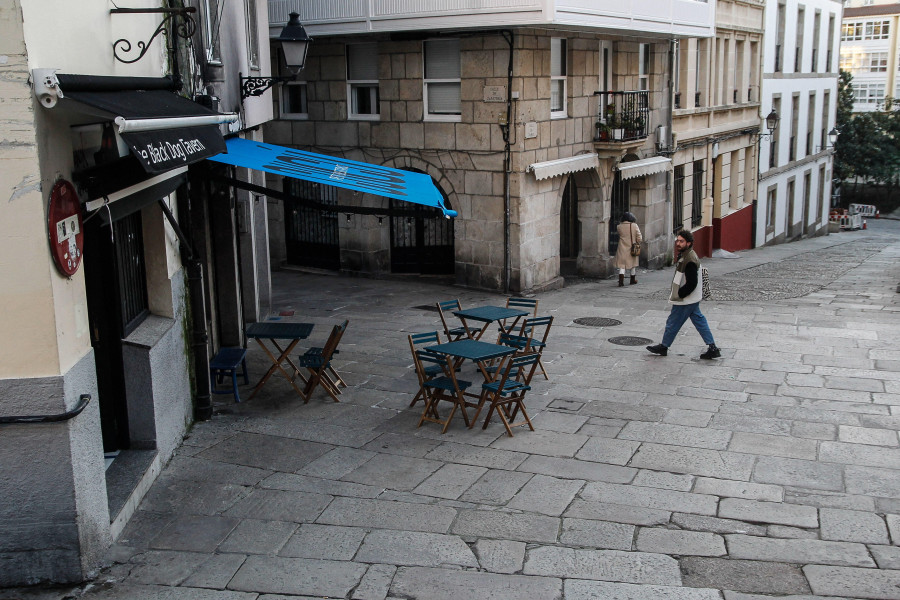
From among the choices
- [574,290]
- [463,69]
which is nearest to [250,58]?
[463,69]

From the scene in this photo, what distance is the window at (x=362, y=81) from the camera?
1859cm

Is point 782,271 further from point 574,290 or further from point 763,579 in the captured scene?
point 763,579

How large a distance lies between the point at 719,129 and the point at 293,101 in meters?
14.6

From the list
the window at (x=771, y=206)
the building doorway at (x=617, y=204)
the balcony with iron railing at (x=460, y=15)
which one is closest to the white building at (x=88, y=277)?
the balcony with iron railing at (x=460, y=15)

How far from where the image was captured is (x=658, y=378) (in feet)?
37.2

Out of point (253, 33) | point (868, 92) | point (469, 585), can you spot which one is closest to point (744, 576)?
point (469, 585)

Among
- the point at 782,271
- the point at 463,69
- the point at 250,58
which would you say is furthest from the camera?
the point at 782,271

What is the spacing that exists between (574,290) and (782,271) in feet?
24.6

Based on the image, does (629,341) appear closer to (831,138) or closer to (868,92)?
(831,138)

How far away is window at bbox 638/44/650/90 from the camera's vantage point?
72.7ft

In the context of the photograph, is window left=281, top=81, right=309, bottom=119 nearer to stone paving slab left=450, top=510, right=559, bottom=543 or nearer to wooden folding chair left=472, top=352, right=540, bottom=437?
wooden folding chair left=472, top=352, right=540, bottom=437

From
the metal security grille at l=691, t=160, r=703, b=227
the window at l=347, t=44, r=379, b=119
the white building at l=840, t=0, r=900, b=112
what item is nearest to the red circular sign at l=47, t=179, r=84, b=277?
the window at l=347, t=44, r=379, b=119

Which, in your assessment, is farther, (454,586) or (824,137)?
(824,137)

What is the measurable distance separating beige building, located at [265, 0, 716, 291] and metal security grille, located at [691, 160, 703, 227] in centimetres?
656
